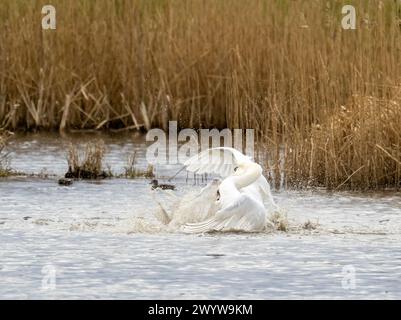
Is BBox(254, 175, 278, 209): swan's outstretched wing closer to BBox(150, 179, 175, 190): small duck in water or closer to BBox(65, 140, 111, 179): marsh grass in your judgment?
BBox(150, 179, 175, 190): small duck in water

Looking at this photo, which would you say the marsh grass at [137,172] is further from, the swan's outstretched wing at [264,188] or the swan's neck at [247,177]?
the swan's neck at [247,177]

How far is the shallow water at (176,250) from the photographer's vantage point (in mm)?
8547

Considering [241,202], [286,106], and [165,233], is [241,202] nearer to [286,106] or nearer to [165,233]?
[165,233]

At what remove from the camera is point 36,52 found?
17.4 meters

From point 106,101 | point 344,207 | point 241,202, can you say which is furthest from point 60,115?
point 241,202

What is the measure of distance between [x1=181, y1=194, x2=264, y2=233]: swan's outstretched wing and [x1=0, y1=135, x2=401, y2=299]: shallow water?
7 cm

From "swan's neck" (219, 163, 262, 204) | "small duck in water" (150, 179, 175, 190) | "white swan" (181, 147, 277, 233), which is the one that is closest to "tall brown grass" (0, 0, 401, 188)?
"small duck in water" (150, 179, 175, 190)

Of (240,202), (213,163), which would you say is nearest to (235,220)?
(240,202)

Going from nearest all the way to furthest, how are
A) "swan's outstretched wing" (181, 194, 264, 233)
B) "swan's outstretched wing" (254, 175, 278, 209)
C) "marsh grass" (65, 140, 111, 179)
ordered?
"swan's outstretched wing" (181, 194, 264, 233) < "swan's outstretched wing" (254, 175, 278, 209) < "marsh grass" (65, 140, 111, 179)

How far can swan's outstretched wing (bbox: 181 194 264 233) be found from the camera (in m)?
10.1

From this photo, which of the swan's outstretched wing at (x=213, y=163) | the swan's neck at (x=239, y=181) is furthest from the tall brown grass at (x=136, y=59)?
the swan's neck at (x=239, y=181)

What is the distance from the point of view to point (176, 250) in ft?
32.1

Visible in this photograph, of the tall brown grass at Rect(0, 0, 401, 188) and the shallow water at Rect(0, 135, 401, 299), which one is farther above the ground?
the tall brown grass at Rect(0, 0, 401, 188)

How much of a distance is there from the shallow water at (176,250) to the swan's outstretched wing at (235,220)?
7 centimetres
